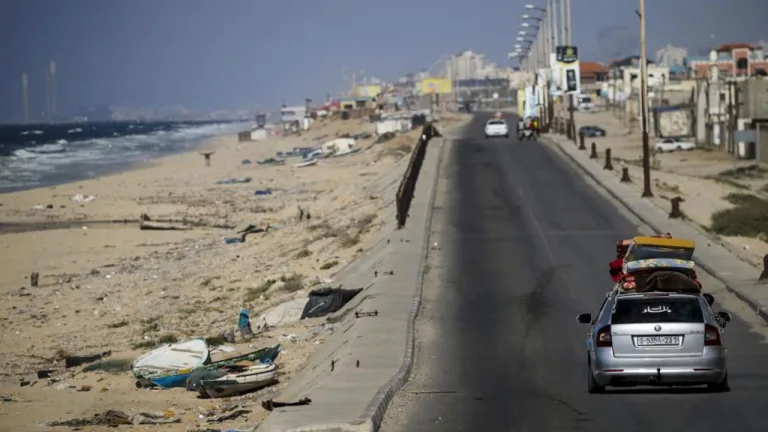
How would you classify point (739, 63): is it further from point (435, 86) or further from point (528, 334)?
point (528, 334)

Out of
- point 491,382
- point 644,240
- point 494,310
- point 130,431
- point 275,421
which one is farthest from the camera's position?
point 494,310

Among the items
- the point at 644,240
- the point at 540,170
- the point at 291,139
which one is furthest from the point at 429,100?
the point at 644,240

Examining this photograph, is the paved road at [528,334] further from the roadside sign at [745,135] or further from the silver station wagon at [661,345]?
the roadside sign at [745,135]

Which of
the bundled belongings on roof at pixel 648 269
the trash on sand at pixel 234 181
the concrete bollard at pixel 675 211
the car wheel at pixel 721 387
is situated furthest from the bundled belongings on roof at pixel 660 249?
the trash on sand at pixel 234 181

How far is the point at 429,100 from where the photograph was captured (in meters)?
→ 194

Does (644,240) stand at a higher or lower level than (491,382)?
higher

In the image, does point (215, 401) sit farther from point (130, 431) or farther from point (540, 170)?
point (540, 170)

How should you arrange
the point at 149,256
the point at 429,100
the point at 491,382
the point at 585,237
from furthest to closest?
the point at 429,100
the point at 149,256
the point at 585,237
the point at 491,382

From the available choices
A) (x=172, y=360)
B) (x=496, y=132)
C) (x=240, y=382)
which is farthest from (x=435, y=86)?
(x=240, y=382)

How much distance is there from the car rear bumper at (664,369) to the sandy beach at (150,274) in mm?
4712

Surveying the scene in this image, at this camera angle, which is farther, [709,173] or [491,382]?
[709,173]

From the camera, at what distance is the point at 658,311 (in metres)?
16.8

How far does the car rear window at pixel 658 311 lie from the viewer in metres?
16.7

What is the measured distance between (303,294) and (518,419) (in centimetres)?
1554
